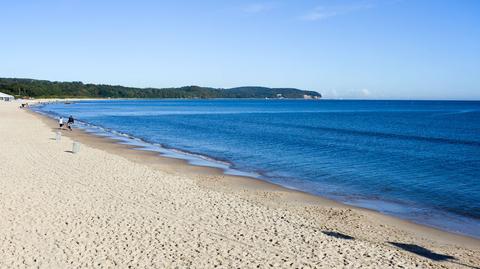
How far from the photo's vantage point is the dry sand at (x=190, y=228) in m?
10.5

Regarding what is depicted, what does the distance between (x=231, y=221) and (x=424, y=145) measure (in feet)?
106

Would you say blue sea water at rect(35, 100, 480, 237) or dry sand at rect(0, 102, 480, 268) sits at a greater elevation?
dry sand at rect(0, 102, 480, 268)

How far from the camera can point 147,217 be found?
1382 cm

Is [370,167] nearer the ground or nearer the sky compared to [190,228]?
nearer the ground

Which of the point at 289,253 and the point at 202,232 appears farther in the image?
the point at 202,232

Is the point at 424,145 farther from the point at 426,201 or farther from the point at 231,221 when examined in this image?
the point at 231,221

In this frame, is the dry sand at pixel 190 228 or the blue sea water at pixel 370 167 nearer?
the dry sand at pixel 190 228

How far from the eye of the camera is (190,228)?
42.2 feet

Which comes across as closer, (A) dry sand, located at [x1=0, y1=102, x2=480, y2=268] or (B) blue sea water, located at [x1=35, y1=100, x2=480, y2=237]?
(A) dry sand, located at [x1=0, y1=102, x2=480, y2=268]

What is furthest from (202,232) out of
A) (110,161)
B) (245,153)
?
(245,153)

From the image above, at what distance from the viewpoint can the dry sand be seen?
10547 mm

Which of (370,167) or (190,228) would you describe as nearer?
(190,228)

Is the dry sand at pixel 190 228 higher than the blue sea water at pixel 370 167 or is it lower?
higher

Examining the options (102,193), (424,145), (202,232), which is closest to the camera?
(202,232)
